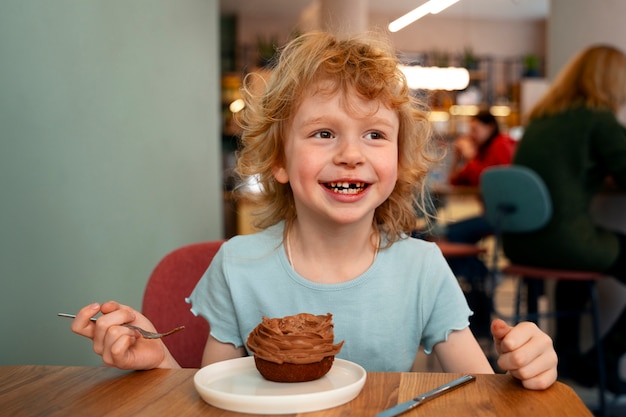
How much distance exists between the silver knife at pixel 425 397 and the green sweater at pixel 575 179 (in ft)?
8.30

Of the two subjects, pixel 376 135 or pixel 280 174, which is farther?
pixel 280 174

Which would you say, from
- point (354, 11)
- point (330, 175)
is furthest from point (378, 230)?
point (354, 11)

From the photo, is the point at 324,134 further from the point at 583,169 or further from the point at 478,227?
the point at 478,227

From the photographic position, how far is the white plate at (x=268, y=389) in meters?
0.76

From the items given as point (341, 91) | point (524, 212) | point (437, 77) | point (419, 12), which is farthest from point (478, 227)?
point (419, 12)

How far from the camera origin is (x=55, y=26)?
1685mm

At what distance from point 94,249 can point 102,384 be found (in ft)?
3.55

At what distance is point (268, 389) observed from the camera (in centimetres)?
84

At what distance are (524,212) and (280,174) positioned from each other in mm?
2228

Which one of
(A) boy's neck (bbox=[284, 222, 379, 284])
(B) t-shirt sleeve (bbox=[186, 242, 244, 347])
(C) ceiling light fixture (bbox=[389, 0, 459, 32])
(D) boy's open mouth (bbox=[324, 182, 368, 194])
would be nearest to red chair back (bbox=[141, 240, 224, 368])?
(B) t-shirt sleeve (bbox=[186, 242, 244, 347])

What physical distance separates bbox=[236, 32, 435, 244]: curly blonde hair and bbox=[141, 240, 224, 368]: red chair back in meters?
0.15

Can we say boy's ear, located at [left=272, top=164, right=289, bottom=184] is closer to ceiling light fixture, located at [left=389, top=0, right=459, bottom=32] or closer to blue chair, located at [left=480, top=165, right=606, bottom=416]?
blue chair, located at [left=480, top=165, right=606, bottom=416]

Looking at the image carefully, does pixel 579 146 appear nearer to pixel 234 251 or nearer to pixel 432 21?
pixel 234 251

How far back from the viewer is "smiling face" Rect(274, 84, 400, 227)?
1223 millimetres
